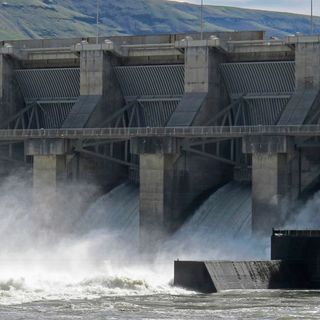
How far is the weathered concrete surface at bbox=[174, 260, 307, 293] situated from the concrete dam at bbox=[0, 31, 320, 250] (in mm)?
10894

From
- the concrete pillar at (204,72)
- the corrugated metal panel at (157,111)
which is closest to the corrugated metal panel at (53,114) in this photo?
the corrugated metal panel at (157,111)

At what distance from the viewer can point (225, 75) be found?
95.9m

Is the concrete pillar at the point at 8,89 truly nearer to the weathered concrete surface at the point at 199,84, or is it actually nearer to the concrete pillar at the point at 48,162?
the concrete pillar at the point at 48,162

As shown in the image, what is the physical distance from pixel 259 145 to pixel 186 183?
687cm

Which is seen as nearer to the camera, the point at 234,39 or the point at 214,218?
the point at 214,218

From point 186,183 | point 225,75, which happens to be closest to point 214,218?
point 186,183

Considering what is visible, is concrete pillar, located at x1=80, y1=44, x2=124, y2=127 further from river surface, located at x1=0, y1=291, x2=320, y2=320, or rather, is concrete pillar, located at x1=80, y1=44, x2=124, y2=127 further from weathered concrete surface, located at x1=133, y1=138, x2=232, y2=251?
river surface, located at x1=0, y1=291, x2=320, y2=320

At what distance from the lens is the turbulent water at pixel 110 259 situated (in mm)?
62688

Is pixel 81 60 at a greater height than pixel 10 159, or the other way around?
pixel 81 60

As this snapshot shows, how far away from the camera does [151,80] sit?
99.0 metres

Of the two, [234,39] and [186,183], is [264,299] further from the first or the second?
[234,39]

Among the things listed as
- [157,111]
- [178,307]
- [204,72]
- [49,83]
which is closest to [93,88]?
[157,111]

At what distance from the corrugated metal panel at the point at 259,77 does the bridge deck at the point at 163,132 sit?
5957 mm

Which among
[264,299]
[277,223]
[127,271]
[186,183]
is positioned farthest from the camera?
[186,183]
